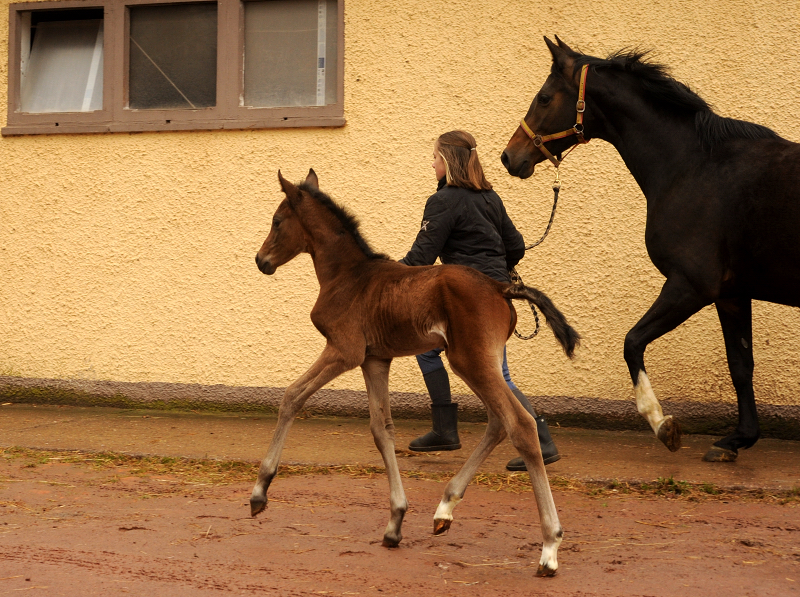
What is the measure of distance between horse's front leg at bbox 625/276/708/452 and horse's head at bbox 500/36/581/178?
1.21m

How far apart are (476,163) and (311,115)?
2626 millimetres

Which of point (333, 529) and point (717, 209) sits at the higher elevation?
point (717, 209)

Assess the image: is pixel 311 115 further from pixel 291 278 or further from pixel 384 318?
pixel 384 318

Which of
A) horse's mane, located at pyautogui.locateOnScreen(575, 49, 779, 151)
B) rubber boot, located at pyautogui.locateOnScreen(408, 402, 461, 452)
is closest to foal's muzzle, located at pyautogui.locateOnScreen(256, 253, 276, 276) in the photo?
rubber boot, located at pyautogui.locateOnScreen(408, 402, 461, 452)

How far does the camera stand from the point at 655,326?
523 centimetres

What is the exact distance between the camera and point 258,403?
7.20 m

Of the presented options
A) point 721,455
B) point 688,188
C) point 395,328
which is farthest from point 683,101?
point 395,328

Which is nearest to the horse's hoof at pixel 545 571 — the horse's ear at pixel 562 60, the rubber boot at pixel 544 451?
the rubber boot at pixel 544 451

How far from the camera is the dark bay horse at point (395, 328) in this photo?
357 cm

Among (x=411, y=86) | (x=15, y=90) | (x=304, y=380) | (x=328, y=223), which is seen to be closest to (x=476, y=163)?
(x=328, y=223)

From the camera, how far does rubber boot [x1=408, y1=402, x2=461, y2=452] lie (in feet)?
17.9

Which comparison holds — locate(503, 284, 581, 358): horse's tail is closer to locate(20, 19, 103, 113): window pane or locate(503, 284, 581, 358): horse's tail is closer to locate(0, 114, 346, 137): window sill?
locate(0, 114, 346, 137): window sill

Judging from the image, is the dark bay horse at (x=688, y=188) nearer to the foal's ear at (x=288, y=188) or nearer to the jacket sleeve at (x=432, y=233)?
the jacket sleeve at (x=432, y=233)

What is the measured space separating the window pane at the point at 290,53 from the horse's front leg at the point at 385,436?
385 cm
